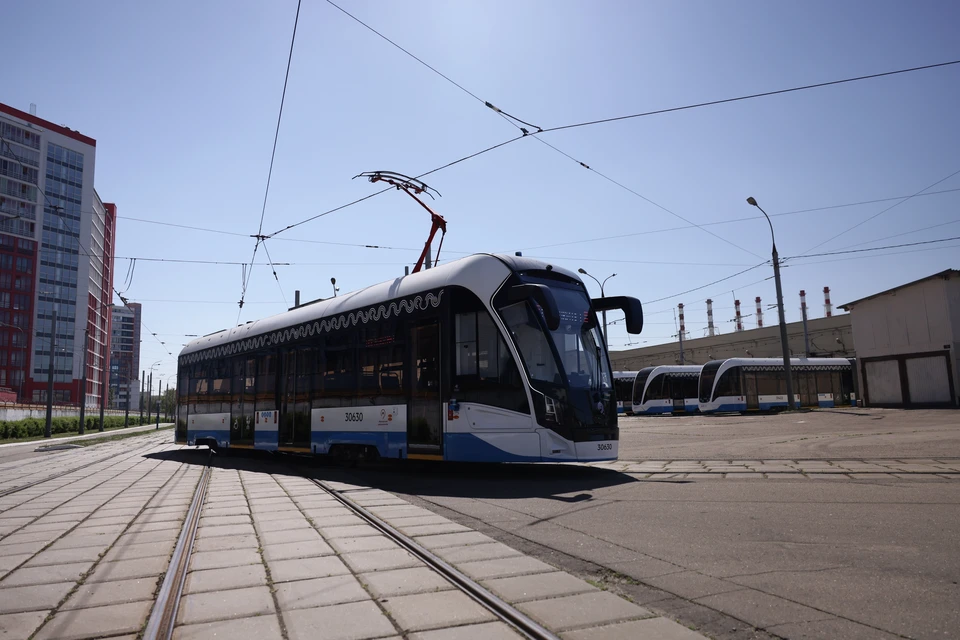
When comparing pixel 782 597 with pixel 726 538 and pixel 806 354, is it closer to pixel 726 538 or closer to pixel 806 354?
pixel 726 538

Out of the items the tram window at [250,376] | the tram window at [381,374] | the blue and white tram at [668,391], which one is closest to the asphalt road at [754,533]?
the tram window at [381,374]

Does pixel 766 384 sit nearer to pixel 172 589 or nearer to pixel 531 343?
pixel 531 343

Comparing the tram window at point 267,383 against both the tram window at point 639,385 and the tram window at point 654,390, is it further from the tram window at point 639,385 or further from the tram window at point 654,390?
the tram window at point 639,385

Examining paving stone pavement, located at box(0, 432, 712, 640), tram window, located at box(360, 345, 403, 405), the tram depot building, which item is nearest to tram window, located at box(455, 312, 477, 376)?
tram window, located at box(360, 345, 403, 405)

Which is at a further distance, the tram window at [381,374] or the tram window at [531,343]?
the tram window at [381,374]

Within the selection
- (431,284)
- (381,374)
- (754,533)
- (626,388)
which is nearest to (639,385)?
(626,388)

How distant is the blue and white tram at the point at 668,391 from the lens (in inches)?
1478

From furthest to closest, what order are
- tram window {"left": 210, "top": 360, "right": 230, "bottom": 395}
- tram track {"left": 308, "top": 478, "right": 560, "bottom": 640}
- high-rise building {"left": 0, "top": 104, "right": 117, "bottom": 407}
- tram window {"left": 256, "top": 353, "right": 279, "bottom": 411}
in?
high-rise building {"left": 0, "top": 104, "right": 117, "bottom": 407}, tram window {"left": 210, "top": 360, "right": 230, "bottom": 395}, tram window {"left": 256, "top": 353, "right": 279, "bottom": 411}, tram track {"left": 308, "top": 478, "right": 560, "bottom": 640}

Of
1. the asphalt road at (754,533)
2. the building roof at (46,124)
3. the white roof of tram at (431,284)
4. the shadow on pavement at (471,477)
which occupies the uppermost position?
the building roof at (46,124)

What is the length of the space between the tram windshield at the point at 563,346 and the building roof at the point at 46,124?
93100 millimetres

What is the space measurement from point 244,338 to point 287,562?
43.0ft

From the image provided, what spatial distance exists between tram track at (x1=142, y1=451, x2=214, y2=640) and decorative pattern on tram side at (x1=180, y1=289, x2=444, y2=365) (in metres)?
5.06

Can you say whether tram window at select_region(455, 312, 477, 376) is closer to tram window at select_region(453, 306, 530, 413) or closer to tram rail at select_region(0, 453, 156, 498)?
tram window at select_region(453, 306, 530, 413)

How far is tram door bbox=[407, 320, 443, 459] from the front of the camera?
10656 mm
